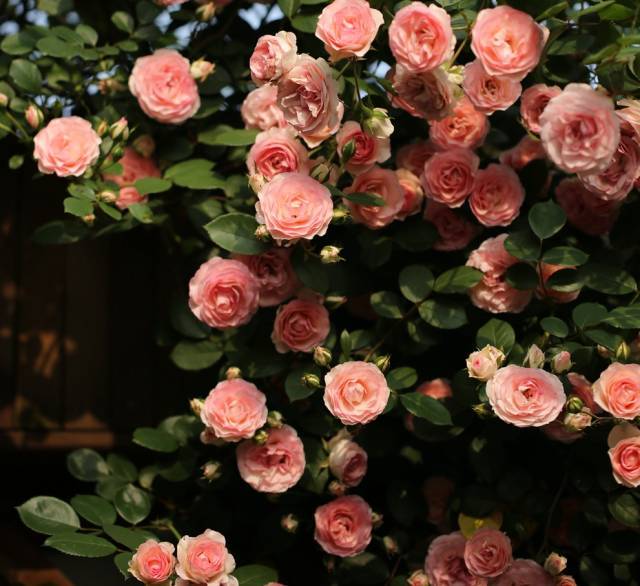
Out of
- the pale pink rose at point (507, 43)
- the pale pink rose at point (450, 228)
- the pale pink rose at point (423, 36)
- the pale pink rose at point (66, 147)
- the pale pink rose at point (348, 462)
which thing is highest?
the pale pink rose at point (423, 36)

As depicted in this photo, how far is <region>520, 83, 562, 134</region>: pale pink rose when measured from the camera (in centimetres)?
132

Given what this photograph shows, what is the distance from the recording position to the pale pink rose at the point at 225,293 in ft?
4.45

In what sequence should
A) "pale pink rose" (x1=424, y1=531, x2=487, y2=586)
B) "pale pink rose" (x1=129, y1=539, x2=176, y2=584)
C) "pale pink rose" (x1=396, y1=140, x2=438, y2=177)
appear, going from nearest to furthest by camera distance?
"pale pink rose" (x1=129, y1=539, x2=176, y2=584) → "pale pink rose" (x1=424, y1=531, x2=487, y2=586) → "pale pink rose" (x1=396, y1=140, x2=438, y2=177)

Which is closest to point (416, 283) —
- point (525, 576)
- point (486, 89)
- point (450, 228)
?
point (450, 228)

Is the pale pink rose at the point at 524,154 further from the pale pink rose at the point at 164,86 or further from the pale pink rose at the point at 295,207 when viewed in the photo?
the pale pink rose at the point at 164,86

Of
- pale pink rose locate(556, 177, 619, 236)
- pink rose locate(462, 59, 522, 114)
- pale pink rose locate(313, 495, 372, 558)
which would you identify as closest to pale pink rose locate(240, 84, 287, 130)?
pink rose locate(462, 59, 522, 114)

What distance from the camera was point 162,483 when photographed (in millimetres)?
1554

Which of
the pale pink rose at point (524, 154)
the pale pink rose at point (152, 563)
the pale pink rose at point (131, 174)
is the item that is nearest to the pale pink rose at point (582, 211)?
the pale pink rose at point (524, 154)

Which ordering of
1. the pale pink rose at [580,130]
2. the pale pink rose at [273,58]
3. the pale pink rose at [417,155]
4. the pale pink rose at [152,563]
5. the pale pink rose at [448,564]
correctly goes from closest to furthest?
the pale pink rose at [580,130] → the pale pink rose at [273,58] → the pale pink rose at [152,563] → the pale pink rose at [448,564] → the pale pink rose at [417,155]

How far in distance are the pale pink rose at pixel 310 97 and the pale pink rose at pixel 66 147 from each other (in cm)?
39

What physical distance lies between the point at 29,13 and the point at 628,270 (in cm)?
114

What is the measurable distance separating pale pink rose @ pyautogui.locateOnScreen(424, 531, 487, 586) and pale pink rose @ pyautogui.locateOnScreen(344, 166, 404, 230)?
1.59ft

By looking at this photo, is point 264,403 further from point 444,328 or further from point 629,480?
point 629,480

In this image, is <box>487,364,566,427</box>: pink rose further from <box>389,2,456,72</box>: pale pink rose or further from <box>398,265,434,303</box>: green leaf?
<box>389,2,456,72</box>: pale pink rose
